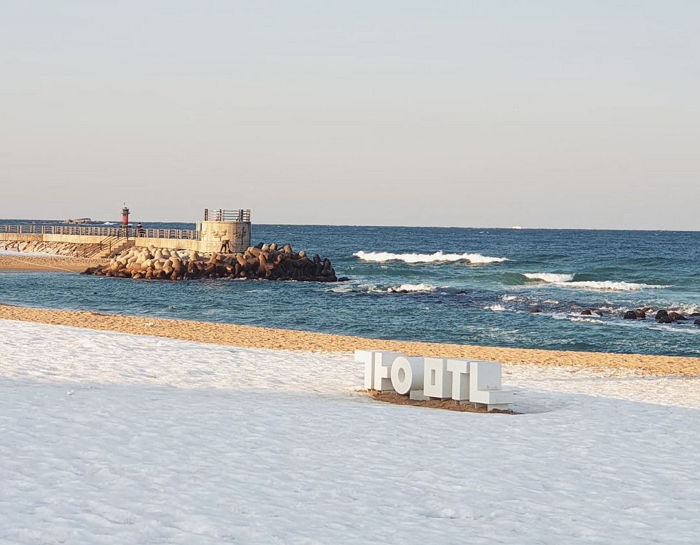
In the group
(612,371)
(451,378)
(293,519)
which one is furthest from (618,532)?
(612,371)

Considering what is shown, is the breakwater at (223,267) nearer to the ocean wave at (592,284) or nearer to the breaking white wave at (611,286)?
the ocean wave at (592,284)

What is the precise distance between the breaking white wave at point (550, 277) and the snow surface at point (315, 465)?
40.7 metres

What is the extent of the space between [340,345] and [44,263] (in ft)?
137

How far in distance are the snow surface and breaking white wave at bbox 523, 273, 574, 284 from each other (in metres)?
40.7

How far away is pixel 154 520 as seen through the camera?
6473 mm

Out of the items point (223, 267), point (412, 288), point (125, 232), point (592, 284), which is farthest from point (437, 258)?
point (412, 288)

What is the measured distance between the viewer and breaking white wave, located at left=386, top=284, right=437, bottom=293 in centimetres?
4462

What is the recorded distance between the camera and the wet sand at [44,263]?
184ft

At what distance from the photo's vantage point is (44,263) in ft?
194

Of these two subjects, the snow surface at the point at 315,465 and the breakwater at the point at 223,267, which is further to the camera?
the breakwater at the point at 223,267

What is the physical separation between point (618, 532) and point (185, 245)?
53344mm

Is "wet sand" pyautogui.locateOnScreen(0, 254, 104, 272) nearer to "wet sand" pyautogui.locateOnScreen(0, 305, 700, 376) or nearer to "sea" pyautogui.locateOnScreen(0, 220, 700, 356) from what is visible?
"sea" pyautogui.locateOnScreen(0, 220, 700, 356)

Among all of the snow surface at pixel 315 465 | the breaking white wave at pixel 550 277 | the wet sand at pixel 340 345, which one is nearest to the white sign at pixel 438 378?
the snow surface at pixel 315 465

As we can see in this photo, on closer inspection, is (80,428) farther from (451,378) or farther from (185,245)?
(185,245)
